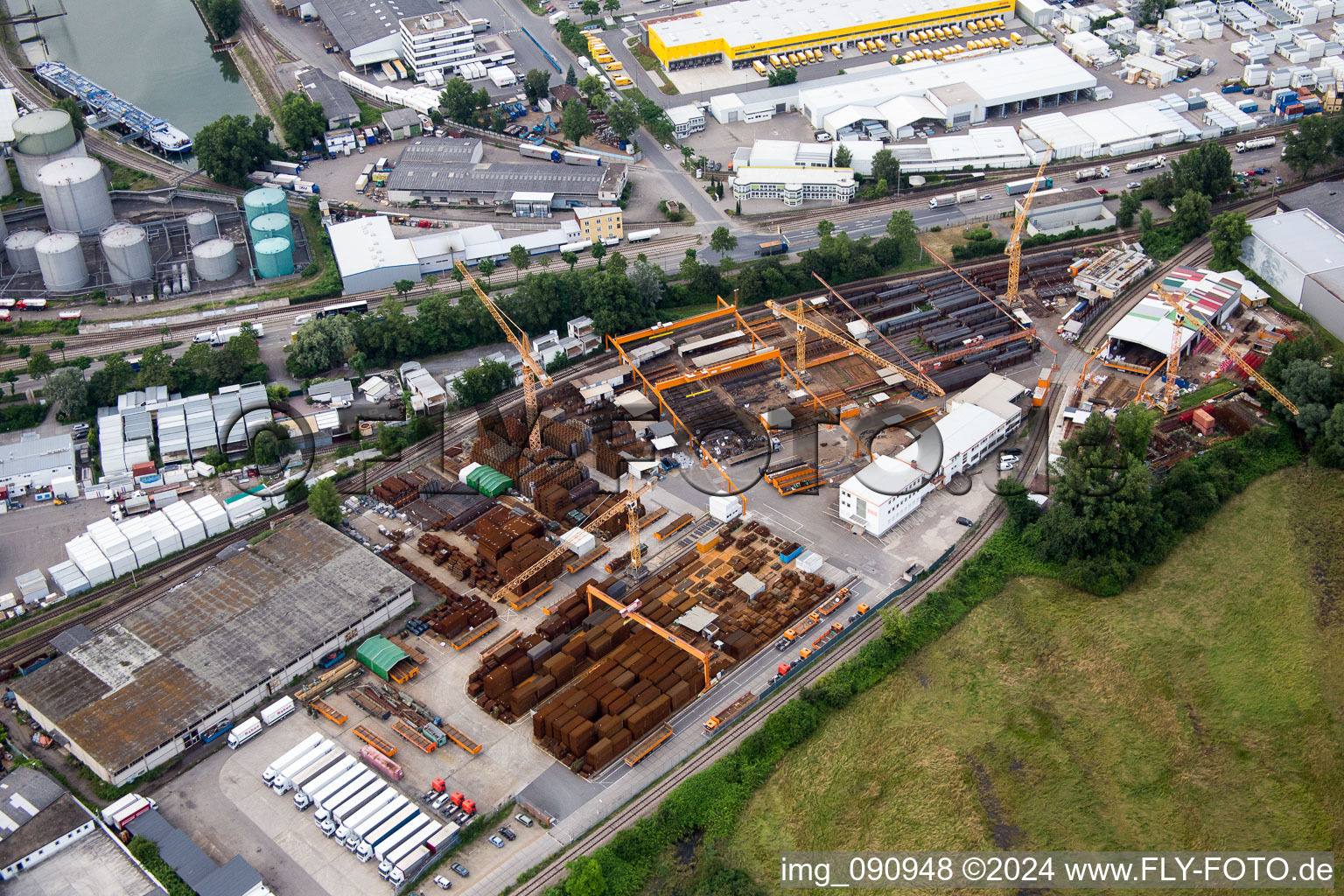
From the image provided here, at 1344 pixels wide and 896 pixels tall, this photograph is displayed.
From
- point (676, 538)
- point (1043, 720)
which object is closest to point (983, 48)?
point (676, 538)

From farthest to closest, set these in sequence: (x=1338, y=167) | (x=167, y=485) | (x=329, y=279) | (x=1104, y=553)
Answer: (x=1338, y=167), (x=329, y=279), (x=167, y=485), (x=1104, y=553)

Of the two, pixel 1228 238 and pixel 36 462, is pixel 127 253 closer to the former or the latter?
pixel 36 462

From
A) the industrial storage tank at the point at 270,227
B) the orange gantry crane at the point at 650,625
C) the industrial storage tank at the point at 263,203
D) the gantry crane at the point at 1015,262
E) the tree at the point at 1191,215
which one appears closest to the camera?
the orange gantry crane at the point at 650,625

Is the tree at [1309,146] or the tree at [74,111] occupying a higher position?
the tree at [1309,146]

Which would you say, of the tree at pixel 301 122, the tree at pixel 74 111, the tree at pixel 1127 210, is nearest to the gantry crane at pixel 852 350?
the tree at pixel 1127 210

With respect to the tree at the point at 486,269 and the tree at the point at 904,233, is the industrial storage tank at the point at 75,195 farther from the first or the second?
the tree at the point at 904,233

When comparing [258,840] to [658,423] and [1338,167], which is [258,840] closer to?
[658,423]

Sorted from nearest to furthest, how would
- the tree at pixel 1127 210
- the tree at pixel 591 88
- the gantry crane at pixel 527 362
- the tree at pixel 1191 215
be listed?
the gantry crane at pixel 527 362 → the tree at pixel 1191 215 → the tree at pixel 1127 210 → the tree at pixel 591 88
